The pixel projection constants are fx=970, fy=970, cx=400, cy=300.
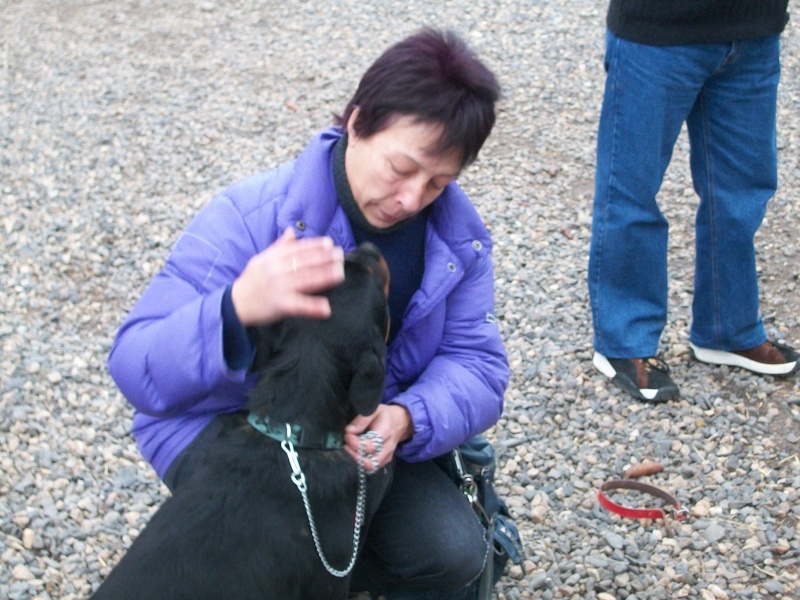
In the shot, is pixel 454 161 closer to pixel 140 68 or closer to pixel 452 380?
pixel 452 380

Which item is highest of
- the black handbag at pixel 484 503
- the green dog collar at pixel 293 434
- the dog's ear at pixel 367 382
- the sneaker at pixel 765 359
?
the dog's ear at pixel 367 382

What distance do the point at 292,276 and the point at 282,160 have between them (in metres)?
4.47

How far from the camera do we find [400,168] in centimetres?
269

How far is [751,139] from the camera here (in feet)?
13.3

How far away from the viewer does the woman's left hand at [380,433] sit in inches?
103

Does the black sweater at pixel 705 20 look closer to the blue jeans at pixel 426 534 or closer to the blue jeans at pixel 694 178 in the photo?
the blue jeans at pixel 694 178

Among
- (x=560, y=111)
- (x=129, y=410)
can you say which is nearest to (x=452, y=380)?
(x=129, y=410)

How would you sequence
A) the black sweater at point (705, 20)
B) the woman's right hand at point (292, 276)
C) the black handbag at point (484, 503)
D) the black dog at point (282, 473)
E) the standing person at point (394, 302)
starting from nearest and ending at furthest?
the woman's right hand at point (292, 276)
the black dog at point (282, 473)
the standing person at point (394, 302)
the black handbag at point (484, 503)
the black sweater at point (705, 20)

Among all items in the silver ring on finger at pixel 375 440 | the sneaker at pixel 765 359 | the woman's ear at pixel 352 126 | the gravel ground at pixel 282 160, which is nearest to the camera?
the silver ring on finger at pixel 375 440

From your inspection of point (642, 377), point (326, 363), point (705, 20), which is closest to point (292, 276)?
point (326, 363)

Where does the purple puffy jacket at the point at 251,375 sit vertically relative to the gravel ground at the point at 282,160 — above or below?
above

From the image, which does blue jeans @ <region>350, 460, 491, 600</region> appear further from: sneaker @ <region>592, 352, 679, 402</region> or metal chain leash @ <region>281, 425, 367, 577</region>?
sneaker @ <region>592, 352, 679, 402</region>

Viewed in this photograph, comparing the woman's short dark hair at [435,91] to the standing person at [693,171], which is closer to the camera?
the woman's short dark hair at [435,91]

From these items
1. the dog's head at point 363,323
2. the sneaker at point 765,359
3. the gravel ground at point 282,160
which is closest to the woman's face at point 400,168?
the dog's head at point 363,323
